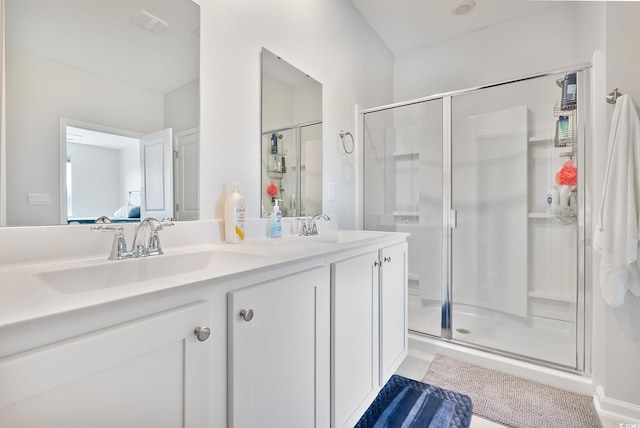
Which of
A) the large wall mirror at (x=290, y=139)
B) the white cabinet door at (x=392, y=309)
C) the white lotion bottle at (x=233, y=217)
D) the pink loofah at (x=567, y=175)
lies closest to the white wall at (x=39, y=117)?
the white lotion bottle at (x=233, y=217)

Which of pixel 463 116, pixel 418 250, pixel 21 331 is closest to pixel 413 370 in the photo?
pixel 418 250

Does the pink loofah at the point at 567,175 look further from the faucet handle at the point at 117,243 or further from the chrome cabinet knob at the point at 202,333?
the faucet handle at the point at 117,243

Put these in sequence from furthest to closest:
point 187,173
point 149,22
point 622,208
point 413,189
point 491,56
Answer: point 491,56
point 413,189
point 622,208
point 187,173
point 149,22

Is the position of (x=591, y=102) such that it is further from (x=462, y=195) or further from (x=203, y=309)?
(x=203, y=309)

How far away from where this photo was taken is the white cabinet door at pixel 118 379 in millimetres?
418

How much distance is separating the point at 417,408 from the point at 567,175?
1688 mm

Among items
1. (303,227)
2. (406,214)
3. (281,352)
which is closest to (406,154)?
(406,214)

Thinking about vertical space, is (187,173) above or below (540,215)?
above

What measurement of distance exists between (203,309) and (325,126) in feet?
5.56

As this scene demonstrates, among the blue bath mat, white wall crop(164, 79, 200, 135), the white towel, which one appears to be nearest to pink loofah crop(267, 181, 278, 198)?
white wall crop(164, 79, 200, 135)

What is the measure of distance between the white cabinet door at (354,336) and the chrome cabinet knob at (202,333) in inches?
21.4

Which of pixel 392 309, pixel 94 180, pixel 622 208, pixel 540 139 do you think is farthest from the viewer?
pixel 540 139

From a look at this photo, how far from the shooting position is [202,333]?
25.3 inches

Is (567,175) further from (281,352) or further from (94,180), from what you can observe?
(94,180)
